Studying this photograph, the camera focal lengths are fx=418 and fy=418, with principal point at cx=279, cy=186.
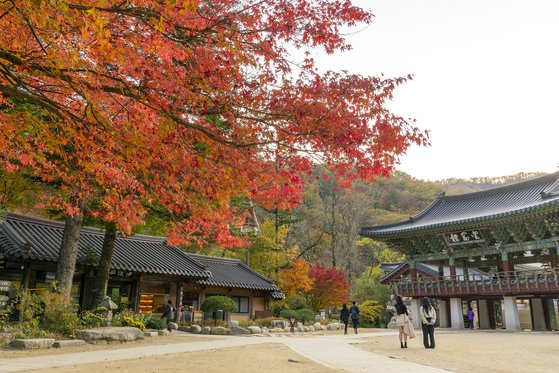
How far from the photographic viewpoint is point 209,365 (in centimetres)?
796

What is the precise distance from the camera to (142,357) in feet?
30.2

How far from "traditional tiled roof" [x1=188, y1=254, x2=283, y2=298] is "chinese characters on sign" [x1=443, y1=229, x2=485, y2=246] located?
11.6 m

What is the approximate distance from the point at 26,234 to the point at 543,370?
63.4 feet

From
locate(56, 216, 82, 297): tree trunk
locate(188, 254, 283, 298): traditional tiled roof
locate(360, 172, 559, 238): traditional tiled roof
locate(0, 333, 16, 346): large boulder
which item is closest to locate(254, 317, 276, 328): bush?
locate(188, 254, 283, 298): traditional tiled roof

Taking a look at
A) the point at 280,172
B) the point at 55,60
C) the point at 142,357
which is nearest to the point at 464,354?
the point at 280,172

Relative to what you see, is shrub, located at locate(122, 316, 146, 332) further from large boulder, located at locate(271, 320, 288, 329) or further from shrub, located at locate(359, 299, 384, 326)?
shrub, located at locate(359, 299, 384, 326)

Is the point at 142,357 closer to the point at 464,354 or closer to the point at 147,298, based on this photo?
the point at 464,354

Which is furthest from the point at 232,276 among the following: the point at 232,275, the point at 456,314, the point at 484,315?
the point at 484,315

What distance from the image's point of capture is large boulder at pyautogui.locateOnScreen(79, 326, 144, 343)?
39.5ft

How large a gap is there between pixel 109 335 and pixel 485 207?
24.6 m

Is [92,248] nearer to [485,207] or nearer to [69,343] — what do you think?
[69,343]

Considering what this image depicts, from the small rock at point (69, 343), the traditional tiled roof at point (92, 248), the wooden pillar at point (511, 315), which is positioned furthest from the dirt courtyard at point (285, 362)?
the wooden pillar at point (511, 315)

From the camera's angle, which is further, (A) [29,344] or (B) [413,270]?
(B) [413,270]

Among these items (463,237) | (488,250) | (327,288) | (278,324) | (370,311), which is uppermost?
(463,237)
